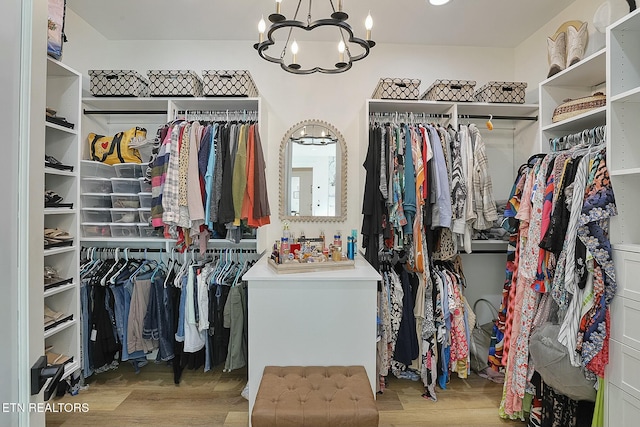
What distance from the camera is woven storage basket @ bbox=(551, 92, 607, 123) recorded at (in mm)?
1784

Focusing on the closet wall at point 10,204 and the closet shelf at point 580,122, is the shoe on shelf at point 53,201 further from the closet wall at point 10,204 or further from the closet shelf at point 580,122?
the closet shelf at point 580,122

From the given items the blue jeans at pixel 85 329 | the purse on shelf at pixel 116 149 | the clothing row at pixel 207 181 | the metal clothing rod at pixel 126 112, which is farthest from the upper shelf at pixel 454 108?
the blue jeans at pixel 85 329

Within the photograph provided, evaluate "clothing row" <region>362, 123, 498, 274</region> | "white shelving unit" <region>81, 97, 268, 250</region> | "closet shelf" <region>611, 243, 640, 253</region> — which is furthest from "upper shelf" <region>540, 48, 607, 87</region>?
"white shelving unit" <region>81, 97, 268, 250</region>

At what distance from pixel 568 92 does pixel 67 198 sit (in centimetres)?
338

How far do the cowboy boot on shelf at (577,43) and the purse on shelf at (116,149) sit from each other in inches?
115

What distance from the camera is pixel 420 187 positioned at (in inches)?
82.4

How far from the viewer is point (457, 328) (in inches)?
88.4

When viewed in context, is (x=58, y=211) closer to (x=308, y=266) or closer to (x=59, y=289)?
(x=59, y=289)

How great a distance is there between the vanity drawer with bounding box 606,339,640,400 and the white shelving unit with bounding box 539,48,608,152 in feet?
4.00

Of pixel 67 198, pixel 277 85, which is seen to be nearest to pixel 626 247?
pixel 277 85

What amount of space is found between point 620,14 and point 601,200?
1.02 metres

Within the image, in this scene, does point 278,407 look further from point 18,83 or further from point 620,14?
point 620,14

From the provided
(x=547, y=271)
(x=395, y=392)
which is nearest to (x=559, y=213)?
(x=547, y=271)

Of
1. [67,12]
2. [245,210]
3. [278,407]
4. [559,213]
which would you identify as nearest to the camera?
[278,407]
